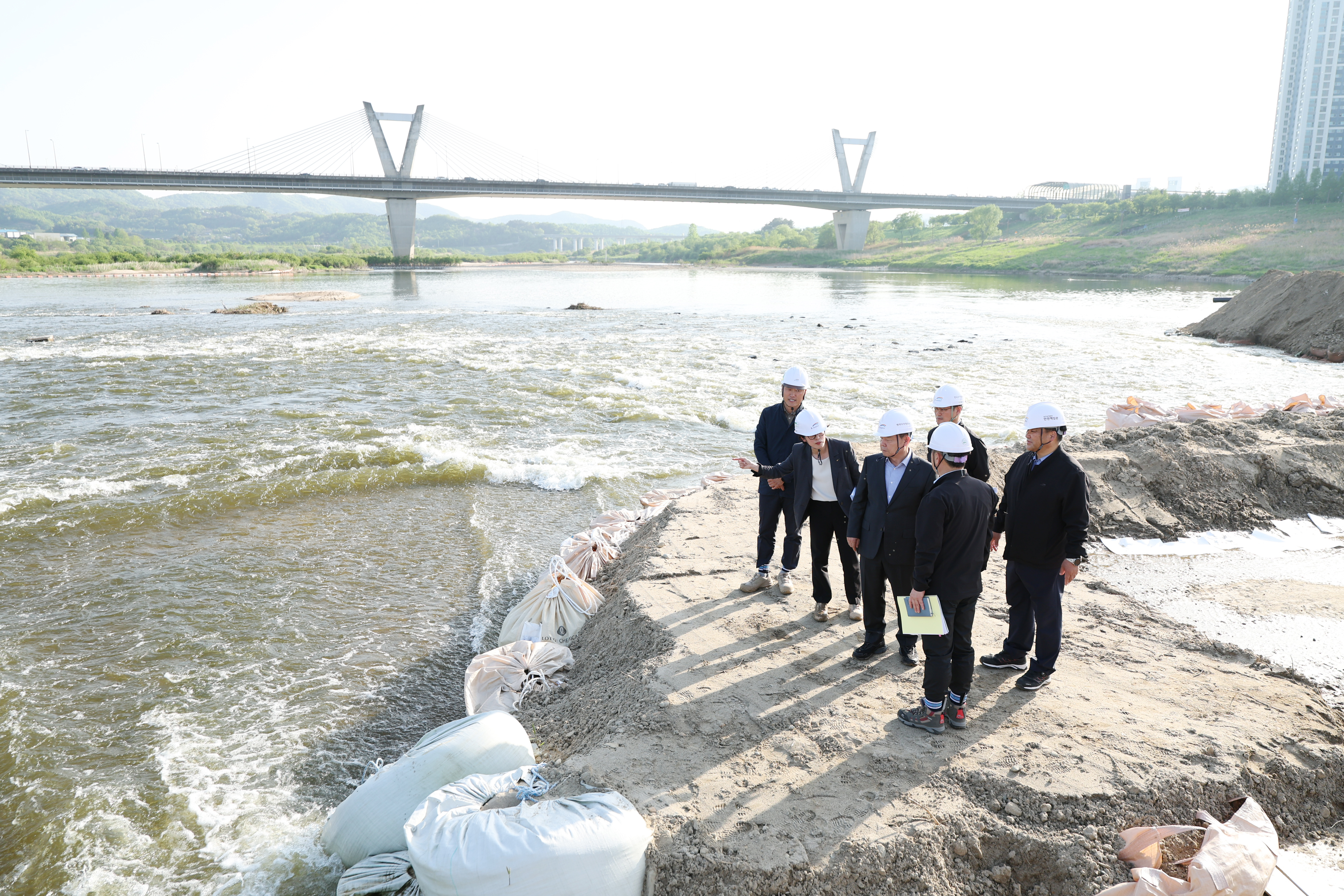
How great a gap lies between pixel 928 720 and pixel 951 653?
37 centimetres

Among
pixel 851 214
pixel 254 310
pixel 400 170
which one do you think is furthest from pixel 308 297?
pixel 851 214

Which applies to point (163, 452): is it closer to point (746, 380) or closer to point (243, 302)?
point (746, 380)

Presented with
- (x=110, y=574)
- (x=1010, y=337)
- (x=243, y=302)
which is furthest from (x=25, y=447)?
(x=243, y=302)

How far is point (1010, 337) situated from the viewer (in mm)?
25781

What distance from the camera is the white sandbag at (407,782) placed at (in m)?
3.54

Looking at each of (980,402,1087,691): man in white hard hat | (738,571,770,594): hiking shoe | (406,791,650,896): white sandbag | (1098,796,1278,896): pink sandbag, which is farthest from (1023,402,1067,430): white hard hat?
(406,791,650,896): white sandbag

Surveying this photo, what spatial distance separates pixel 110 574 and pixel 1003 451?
31.2 ft

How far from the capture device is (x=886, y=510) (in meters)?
4.26

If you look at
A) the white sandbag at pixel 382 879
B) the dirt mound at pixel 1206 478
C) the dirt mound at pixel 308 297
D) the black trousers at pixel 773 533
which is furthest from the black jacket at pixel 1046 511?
the dirt mound at pixel 308 297

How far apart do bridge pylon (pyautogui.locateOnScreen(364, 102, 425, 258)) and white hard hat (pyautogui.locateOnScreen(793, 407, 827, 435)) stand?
2830 inches

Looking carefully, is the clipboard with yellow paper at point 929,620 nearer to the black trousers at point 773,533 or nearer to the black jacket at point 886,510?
the black jacket at point 886,510

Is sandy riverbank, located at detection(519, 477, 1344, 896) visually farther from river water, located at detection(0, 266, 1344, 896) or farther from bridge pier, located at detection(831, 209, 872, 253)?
bridge pier, located at detection(831, 209, 872, 253)

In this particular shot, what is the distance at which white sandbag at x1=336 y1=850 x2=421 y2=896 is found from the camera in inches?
125

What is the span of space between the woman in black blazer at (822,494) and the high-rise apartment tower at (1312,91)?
142m
